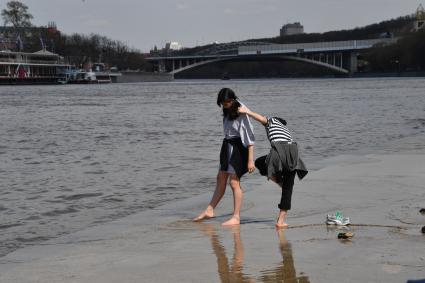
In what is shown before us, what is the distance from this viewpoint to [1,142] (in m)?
25.7

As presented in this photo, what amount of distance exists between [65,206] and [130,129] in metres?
20.2

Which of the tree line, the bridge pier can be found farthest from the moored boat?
the bridge pier

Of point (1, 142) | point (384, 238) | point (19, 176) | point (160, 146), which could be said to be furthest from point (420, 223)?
point (1, 142)

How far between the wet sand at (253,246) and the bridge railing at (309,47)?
14728 centimetres

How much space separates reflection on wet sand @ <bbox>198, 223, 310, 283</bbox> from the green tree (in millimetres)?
178974

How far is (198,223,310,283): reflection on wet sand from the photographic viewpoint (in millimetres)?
5816

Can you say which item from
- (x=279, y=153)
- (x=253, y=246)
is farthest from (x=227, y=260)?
(x=279, y=153)

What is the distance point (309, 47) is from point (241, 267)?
15248 cm

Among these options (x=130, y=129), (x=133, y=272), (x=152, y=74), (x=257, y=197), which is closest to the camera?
(x=133, y=272)

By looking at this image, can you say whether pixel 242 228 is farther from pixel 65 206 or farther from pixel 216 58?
pixel 216 58

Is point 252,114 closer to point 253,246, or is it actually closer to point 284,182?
point 284,182

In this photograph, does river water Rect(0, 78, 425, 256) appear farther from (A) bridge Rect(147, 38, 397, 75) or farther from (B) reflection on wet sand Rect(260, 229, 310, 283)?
(A) bridge Rect(147, 38, 397, 75)

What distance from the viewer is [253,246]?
7.14 metres

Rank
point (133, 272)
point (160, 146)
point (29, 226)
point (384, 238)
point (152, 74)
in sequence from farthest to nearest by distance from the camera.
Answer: point (152, 74) < point (160, 146) < point (29, 226) < point (384, 238) < point (133, 272)
